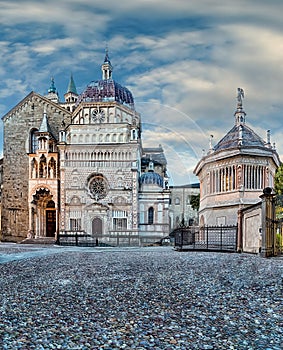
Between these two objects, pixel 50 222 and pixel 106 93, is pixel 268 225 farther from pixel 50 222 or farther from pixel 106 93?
pixel 106 93

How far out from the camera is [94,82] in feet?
170

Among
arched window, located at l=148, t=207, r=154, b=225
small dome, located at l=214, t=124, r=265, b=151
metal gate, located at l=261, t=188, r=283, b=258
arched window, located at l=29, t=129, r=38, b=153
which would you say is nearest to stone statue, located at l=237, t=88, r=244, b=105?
small dome, located at l=214, t=124, r=265, b=151

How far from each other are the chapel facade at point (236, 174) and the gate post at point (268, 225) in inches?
588

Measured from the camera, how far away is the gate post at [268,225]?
1481 cm

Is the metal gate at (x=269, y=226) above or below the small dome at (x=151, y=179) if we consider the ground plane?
below

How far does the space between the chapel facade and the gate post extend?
14932 millimetres

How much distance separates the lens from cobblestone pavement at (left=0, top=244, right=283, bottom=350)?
5199mm

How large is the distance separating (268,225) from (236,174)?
646 inches

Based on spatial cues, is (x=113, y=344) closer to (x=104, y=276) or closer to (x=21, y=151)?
(x=104, y=276)

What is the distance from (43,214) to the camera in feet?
157

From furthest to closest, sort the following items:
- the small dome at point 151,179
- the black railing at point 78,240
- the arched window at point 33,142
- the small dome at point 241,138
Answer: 1. the arched window at point 33,142
2. the small dome at point 151,179
3. the black railing at point 78,240
4. the small dome at point 241,138

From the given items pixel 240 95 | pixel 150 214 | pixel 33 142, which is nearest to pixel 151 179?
pixel 150 214

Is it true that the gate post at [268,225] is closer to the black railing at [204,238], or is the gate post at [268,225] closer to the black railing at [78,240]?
the black railing at [204,238]

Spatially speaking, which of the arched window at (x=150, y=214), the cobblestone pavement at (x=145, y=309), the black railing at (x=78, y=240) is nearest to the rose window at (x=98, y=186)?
the black railing at (x=78, y=240)
